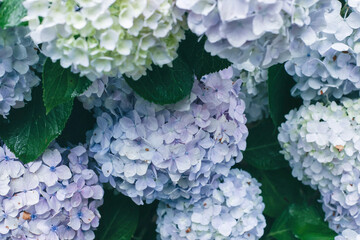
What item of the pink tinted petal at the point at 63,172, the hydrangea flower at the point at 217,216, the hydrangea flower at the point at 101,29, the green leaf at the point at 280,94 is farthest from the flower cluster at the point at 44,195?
the green leaf at the point at 280,94

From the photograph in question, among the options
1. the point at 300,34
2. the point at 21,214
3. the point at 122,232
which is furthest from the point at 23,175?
the point at 300,34

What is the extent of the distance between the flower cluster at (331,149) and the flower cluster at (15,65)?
1.51ft

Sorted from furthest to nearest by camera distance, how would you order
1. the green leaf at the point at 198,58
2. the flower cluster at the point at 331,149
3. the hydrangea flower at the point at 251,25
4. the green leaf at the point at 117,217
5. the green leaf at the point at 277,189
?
1. the green leaf at the point at 277,189
2. the green leaf at the point at 117,217
3. the flower cluster at the point at 331,149
4. the green leaf at the point at 198,58
5. the hydrangea flower at the point at 251,25

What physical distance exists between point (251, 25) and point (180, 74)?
216 mm

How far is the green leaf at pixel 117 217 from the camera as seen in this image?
1.05 m

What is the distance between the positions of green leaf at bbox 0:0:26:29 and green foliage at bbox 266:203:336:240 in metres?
0.65

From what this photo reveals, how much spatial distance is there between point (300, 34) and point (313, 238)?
0.50 m

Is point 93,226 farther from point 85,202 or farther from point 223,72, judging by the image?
point 223,72

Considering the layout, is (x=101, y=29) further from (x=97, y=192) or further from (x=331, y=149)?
(x=331, y=149)

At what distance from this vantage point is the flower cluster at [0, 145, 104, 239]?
85 cm

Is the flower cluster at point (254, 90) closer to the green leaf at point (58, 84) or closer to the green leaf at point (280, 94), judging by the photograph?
the green leaf at point (280, 94)

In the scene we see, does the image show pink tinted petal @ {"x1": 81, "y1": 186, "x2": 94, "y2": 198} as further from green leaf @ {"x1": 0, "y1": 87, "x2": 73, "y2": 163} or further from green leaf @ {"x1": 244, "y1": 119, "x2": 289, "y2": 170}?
green leaf @ {"x1": 244, "y1": 119, "x2": 289, "y2": 170}

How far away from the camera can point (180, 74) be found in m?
0.81

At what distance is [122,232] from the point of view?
1.05m
